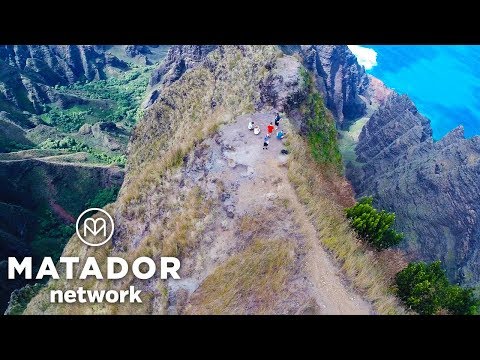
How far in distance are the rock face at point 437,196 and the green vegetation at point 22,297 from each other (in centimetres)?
3043

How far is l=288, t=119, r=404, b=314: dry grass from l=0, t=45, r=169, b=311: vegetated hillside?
869 inches

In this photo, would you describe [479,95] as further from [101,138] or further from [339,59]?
[101,138]

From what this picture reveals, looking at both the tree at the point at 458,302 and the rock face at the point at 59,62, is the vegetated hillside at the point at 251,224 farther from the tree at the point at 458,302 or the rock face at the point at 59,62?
the rock face at the point at 59,62

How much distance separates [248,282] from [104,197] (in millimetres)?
40307

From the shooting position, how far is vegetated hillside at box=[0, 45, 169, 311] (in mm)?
46094

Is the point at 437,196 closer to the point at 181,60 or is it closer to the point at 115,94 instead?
the point at 181,60

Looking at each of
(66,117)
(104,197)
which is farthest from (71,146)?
(66,117)

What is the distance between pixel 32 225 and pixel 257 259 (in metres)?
37.3

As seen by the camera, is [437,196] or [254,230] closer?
[254,230]

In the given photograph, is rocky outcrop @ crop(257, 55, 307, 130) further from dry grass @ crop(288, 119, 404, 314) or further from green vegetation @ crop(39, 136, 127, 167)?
green vegetation @ crop(39, 136, 127, 167)

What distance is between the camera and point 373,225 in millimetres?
16625

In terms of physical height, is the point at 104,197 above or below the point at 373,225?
above

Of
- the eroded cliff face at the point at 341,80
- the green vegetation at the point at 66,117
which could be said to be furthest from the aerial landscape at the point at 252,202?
the eroded cliff face at the point at 341,80

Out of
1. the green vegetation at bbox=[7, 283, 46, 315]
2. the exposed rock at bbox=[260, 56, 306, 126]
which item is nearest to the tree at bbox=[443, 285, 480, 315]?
the exposed rock at bbox=[260, 56, 306, 126]
